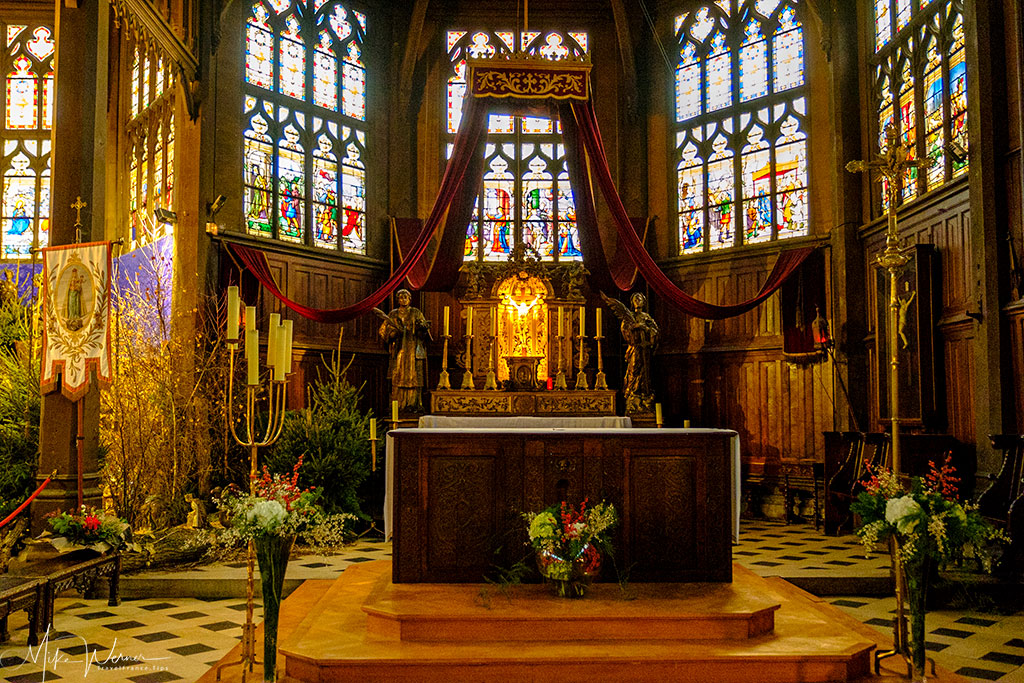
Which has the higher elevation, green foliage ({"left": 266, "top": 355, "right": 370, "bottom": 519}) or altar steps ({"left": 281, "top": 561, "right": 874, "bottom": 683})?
green foliage ({"left": 266, "top": 355, "right": 370, "bottom": 519})

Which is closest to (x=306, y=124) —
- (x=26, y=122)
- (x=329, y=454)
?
(x=26, y=122)

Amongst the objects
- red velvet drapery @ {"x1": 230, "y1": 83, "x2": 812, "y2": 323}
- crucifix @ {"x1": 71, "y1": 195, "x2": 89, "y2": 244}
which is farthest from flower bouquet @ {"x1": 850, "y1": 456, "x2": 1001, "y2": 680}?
crucifix @ {"x1": 71, "y1": 195, "x2": 89, "y2": 244}

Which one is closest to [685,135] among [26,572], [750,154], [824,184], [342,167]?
[750,154]

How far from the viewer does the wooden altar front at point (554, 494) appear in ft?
18.6

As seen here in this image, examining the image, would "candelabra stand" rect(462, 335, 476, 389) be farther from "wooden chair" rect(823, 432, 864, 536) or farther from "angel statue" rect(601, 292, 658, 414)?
"wooden chair" rect(823, 432, 864, 536)

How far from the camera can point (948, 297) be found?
895cm

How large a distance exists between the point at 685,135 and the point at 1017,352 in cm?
724

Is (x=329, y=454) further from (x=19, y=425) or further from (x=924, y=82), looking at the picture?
(x=924, y=82)

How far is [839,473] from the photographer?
31.3 ft

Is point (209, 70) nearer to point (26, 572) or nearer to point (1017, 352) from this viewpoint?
point (26, 572)

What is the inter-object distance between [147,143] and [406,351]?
18.0 feet

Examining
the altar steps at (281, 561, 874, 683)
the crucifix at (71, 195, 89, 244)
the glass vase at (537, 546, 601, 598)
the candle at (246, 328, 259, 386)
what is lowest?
the altar steps at (281, 561, 874, 683)

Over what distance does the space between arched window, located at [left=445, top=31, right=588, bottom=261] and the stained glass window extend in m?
→ 4.49

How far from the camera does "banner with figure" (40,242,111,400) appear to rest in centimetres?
737
